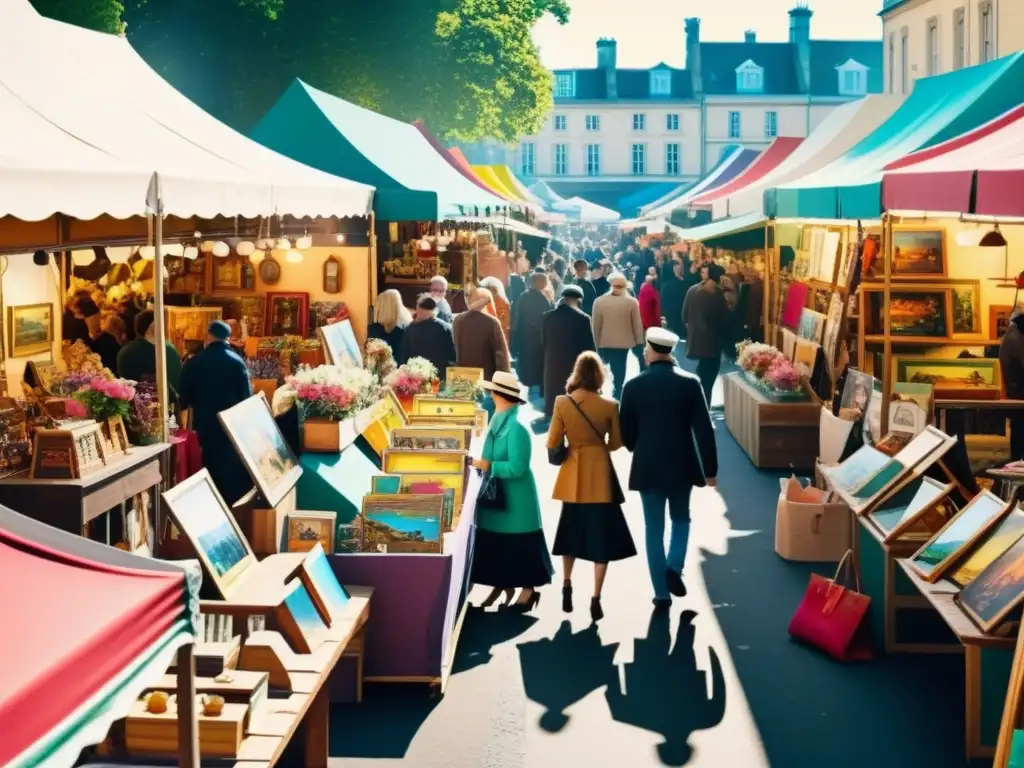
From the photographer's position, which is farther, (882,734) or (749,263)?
(749,263)

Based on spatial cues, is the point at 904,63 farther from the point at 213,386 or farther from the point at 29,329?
the point at 213,386

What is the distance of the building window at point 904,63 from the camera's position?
42.7 metres

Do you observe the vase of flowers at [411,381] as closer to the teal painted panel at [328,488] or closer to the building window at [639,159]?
the teal painted panel at [328,488]

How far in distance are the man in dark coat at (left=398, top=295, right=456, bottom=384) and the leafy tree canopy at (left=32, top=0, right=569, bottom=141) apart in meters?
19.6

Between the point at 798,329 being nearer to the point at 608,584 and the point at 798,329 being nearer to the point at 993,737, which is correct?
the point at 608,584

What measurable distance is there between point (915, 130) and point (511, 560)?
6454 mm

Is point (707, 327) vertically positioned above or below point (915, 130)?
below

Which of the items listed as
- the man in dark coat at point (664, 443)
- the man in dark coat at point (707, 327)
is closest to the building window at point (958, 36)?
the man in dark coat at point (707, 327)

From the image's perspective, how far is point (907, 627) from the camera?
864 cm

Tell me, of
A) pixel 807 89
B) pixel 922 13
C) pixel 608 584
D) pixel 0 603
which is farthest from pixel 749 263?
pixel 807 89

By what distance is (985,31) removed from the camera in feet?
113

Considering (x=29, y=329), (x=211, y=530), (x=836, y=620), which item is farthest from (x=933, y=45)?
(x=211, y=530)

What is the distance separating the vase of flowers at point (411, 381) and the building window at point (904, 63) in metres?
33.5

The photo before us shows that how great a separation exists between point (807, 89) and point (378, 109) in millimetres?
56489
